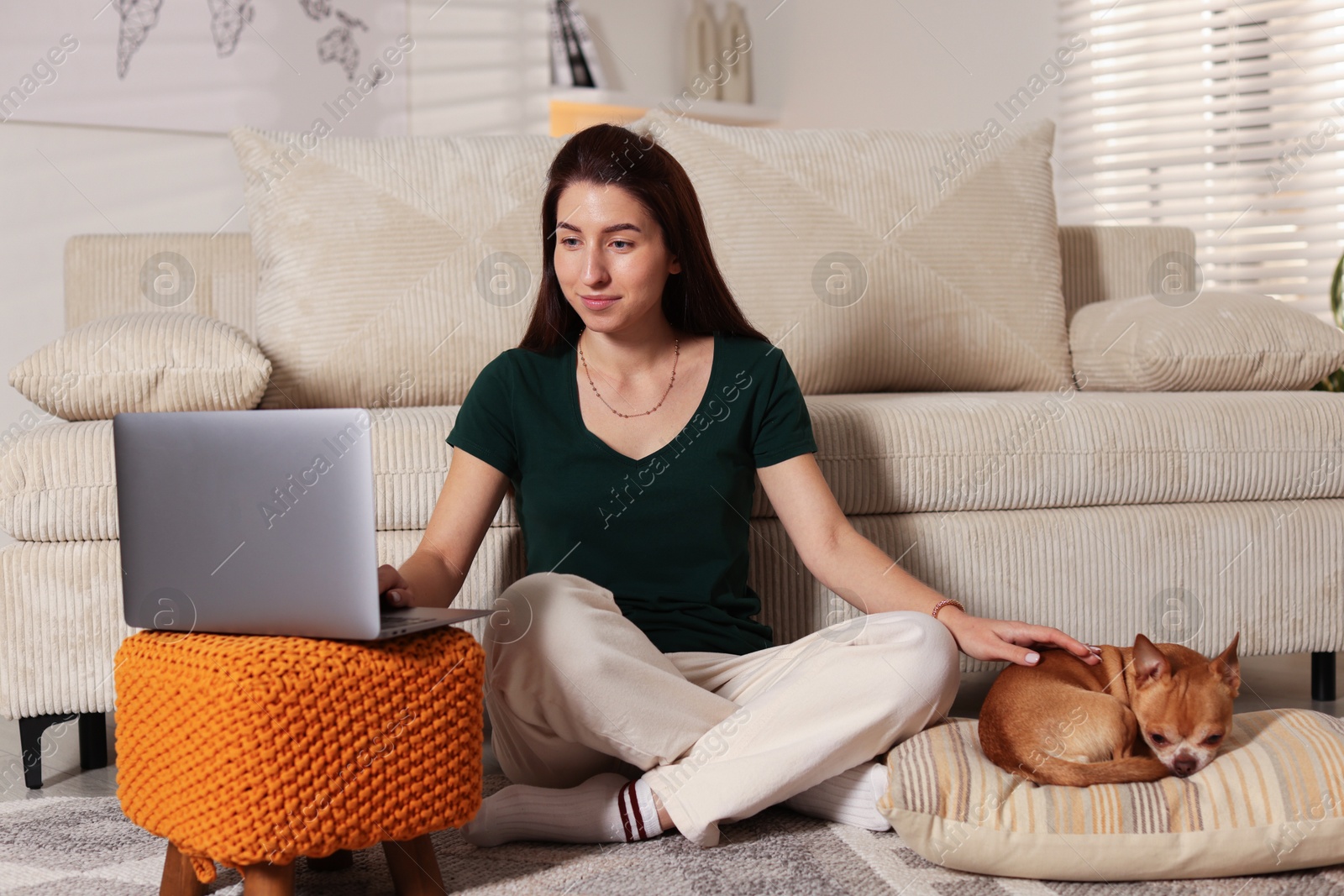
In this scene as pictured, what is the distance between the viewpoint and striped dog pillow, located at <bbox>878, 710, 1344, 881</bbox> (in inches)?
40.9

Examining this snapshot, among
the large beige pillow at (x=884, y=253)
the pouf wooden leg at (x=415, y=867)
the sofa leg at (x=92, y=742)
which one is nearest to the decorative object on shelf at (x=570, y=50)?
the large beige pillow at (x=884, y=253)

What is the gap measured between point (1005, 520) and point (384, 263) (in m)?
1.05

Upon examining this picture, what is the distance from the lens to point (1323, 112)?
2875 mm

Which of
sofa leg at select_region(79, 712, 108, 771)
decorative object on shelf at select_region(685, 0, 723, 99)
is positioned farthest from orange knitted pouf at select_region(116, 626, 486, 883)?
decorative object on shelf at select_region(685, 0, 723, 99)

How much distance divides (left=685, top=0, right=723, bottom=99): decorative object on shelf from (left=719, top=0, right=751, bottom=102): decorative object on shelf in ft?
0.11

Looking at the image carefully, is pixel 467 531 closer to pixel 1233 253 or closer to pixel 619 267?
pixel 619 267

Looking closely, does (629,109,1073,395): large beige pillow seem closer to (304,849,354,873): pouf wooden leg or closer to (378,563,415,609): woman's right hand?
(378,563,415,609): woman's right hand

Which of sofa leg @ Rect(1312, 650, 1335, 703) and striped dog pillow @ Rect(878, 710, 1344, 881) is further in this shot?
sofa leg @ Rect(1312, 650, 1335, 703)

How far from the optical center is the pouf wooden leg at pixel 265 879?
914 millimetres

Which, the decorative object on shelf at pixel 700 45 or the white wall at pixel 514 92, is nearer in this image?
the white wall at pixel 514 92

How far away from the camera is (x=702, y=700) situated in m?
1.16

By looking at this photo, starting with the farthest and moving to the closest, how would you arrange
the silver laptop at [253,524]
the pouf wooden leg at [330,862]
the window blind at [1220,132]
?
the window blind at [1220,132], the pouf wooden leg at [330,862], the silver laptop at [253,524]

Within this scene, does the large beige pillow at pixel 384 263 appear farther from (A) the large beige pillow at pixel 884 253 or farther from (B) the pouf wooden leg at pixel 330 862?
(B) the pouf wooden leg at pixel 330 862

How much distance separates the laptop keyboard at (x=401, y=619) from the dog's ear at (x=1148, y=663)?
0.71 meters
